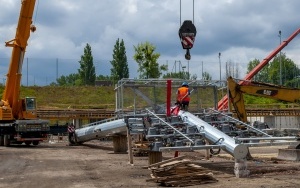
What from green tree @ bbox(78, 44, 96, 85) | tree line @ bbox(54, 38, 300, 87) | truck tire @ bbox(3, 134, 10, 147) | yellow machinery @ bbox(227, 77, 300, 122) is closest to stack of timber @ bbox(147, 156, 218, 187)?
yellow machinery @ bbox(227, 77, 300, 122)

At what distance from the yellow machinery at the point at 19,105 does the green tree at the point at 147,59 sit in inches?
1489

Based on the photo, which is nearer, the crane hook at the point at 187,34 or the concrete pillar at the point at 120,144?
the crane hook at the point at 187,34

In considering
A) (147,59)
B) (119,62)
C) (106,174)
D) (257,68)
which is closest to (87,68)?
(119,62)

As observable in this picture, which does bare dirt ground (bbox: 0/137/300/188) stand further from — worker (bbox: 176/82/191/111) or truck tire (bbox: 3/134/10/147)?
truck tire (bbox: 3/134/10/147)

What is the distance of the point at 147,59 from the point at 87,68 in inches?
1152

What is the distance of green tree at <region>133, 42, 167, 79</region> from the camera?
73500 millimetres

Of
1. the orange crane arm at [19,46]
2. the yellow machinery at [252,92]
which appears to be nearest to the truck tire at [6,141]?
the orange crane arm at [19,46]

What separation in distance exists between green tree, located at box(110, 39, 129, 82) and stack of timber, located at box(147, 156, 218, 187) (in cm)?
8083

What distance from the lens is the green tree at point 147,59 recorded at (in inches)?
2894

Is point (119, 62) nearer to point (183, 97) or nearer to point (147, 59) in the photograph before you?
point (147, 59)

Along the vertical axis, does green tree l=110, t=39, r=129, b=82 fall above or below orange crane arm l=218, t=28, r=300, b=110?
above

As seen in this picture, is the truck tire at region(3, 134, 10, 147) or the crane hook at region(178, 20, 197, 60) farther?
the truck tire at region(3, 134, 10, 147)

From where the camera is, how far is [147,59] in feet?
244

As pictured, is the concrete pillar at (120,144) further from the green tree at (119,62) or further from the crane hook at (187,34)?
the green tree at (119,62)
